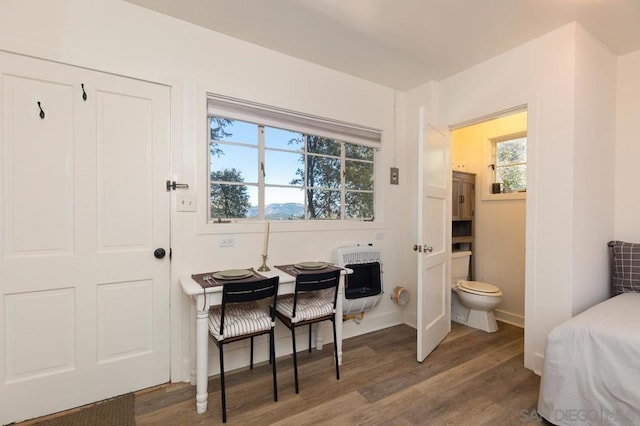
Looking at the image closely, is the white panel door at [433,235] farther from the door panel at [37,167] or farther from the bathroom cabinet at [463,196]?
the door panel at [37,167]

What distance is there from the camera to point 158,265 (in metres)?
2.14

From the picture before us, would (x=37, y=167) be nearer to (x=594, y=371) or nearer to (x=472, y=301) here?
(x=594, y=371)

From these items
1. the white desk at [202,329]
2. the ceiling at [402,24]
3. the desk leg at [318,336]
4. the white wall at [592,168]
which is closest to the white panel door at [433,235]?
the ceiling at [402,24]

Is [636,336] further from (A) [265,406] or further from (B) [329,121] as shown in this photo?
(B) [329,121]

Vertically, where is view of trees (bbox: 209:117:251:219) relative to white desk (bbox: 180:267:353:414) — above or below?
above

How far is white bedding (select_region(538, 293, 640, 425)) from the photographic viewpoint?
150 centimetres

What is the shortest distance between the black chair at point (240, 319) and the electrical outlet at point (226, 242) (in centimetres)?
49

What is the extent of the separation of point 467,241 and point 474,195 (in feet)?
1.96

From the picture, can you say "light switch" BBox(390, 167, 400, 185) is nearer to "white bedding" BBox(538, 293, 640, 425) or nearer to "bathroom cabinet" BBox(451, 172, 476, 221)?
"bathroom cabinet" BBox(451, 172, 476, 221)

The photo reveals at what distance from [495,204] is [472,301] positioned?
1.25m

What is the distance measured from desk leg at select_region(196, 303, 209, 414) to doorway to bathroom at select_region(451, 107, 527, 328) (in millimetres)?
3015

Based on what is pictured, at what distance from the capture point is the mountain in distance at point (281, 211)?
265 centimetres

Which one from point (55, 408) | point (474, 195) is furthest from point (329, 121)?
point (55, 408)

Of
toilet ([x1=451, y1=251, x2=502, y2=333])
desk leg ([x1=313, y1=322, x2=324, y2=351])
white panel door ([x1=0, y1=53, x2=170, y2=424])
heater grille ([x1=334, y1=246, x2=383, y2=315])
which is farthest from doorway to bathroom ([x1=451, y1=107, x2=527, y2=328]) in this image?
white panel door ([x1=0, y1=53, x2=170, y2=424])
